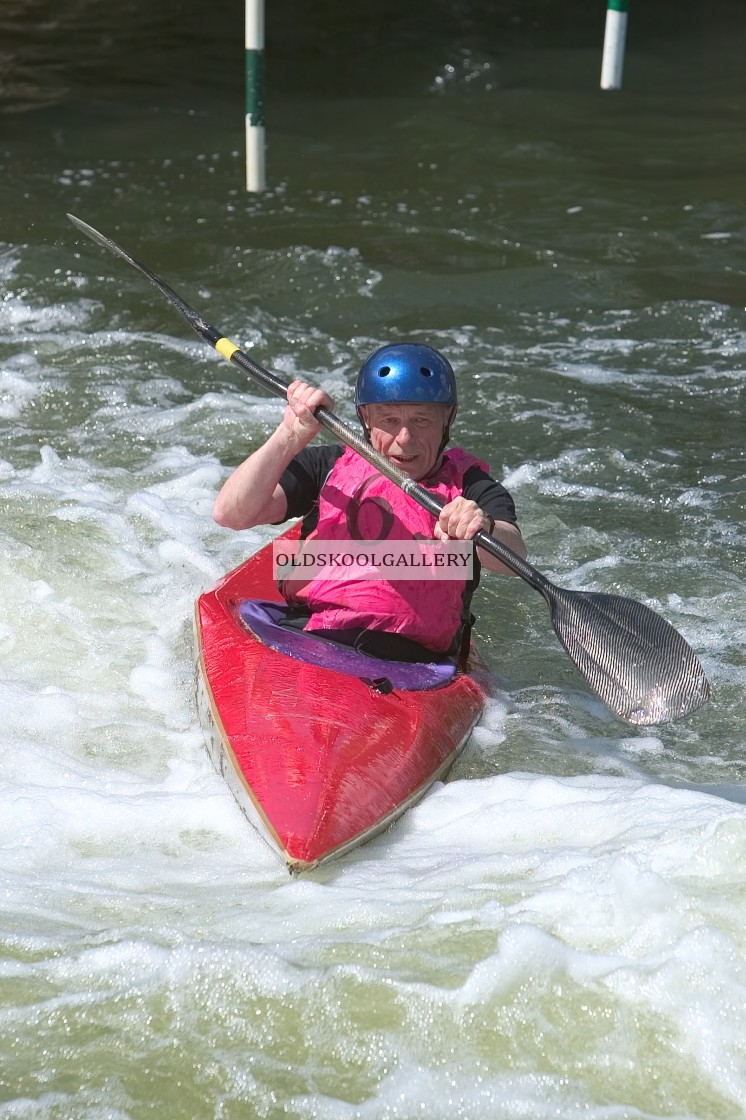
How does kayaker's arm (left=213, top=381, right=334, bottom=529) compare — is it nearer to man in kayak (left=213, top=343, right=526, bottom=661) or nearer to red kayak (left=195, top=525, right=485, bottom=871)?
man in kayak (left=213, top=343, right=526, bottom=661)

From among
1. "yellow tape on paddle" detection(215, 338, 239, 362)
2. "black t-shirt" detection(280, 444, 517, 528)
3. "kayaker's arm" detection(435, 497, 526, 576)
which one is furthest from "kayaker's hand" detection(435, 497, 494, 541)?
"yellow tape on paddle" detection(215, 338, 239, 362)

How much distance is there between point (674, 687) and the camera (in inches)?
131

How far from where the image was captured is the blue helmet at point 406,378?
348 centimetres

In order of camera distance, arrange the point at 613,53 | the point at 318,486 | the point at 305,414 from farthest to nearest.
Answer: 1. the point at 613,53
2. the point at 318,486
3. the point at 305,414

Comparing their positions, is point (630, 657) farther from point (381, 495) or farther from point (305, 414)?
point (305, 414)

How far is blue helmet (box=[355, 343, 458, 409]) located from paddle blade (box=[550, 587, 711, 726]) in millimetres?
599

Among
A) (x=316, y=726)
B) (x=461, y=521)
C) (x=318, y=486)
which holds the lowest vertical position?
(x=316, y=726)

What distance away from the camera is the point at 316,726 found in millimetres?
3234

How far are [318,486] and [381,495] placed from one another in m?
0.19

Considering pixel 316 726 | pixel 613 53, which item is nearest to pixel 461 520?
pixel 316 726

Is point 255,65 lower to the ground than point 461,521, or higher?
higher

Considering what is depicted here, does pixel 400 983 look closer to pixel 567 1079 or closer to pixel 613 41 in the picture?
pixel 567 1079

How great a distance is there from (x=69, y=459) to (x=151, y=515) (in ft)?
2.19

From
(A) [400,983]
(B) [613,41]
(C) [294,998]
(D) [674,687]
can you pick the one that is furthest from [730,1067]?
(B) [613,41]
